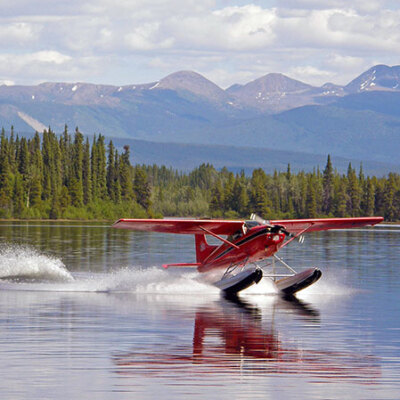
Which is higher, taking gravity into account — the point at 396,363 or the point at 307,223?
the point at 307,223

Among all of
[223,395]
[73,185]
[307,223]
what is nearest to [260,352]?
[223,395]

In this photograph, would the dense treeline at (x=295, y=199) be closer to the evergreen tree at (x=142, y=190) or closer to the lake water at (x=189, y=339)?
the evergreen tree at (x=142, y=190)

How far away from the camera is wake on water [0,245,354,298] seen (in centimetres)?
3045

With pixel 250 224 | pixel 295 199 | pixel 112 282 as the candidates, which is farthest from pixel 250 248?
pixel 295 199

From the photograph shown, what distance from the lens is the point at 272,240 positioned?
2767cm

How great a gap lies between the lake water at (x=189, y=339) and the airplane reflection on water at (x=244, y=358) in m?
0.02

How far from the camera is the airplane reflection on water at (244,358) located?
15742mm

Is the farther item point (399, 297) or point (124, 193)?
point (124, 193)

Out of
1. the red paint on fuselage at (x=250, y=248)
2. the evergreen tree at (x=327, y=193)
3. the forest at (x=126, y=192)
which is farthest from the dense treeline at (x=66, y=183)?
the red paint on fuselage at (x=250, y=248)

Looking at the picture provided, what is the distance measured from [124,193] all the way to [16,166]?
1831 centimetres

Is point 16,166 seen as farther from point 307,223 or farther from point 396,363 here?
point 396,363

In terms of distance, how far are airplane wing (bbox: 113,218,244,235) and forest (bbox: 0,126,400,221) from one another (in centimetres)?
11547

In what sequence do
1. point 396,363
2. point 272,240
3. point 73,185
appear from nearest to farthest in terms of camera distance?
1. point 396,363
2. point 272,240
3. point 73,185

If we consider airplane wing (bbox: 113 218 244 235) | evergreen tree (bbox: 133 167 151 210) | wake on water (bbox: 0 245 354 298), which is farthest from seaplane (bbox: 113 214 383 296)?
evergreen tree (bbox: 133 167 151 210)
